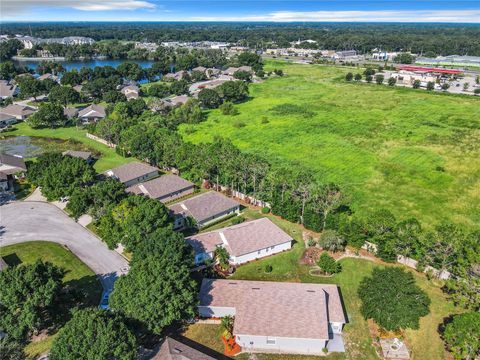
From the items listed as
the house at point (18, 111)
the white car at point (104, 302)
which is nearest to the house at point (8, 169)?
the white car at point (104, 302)

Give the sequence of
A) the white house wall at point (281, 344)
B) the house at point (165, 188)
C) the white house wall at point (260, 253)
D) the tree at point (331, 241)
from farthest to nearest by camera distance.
Answer: the house at point (165, 188) < the tree at point (331, 241) < the white house wall at point (260, 253) < the white house wall at point (281, 344)

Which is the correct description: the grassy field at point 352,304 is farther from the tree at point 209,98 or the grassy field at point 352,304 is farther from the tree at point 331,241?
the tree at point 209,98

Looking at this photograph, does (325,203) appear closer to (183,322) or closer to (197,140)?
(183,322)

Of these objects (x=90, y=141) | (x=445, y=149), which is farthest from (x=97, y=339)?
(x=445, y=149)

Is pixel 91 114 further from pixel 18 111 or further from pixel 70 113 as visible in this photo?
pixel 18 111

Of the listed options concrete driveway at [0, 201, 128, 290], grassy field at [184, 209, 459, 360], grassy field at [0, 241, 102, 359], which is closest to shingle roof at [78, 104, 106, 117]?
concrete driveway at [0, 201, 128, 290]

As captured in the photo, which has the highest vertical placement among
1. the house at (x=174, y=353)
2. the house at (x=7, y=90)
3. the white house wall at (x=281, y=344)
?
the house at (x=7, y=90)
